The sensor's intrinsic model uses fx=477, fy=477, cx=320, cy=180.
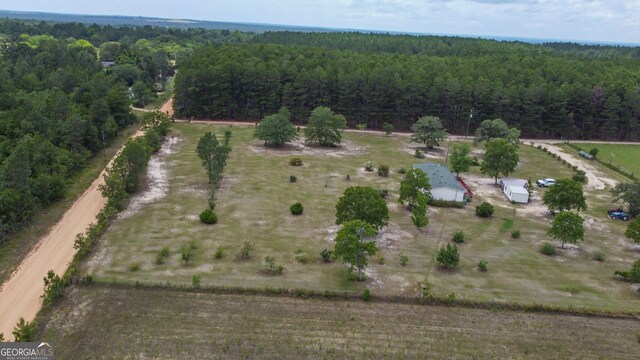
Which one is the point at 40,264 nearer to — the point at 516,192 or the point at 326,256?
the point at 326,256

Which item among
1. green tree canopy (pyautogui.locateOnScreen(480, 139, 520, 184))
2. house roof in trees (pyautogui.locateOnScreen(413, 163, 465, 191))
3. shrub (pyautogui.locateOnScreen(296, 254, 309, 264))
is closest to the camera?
shrub (pyautogui.locateOnScreen(296, 254, 309, 264))

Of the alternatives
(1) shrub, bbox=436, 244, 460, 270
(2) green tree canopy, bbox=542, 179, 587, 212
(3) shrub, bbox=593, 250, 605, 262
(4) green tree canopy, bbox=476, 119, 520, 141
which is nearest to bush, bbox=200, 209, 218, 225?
(1) shrub, bbox=436, 244, 460, 270

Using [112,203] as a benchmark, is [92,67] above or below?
above

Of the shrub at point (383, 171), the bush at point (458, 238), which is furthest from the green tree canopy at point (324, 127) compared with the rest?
the bush at point (458, 238)

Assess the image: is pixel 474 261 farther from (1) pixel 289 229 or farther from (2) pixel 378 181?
(2) pixel 378 181

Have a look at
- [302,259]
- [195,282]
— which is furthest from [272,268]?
[195,282]

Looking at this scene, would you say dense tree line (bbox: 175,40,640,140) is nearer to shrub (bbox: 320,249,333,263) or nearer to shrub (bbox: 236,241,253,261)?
shrub (bbox: 236,241,253,261)

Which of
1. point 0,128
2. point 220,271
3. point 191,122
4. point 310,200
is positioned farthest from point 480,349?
point 191,122
